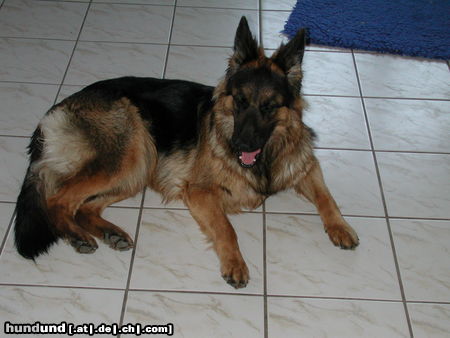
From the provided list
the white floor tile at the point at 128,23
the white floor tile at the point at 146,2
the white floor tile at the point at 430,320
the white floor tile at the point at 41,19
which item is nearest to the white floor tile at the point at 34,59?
the white floor tile at the point at 41,19

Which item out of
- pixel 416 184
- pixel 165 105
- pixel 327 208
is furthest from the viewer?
pixel 416 184

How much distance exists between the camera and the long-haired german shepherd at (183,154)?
270cm

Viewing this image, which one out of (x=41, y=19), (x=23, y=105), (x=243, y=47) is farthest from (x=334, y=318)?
(x=41, y=19)

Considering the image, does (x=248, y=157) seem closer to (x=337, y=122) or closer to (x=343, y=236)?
(x=343, y=236)

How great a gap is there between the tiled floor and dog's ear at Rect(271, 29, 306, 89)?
0.83m

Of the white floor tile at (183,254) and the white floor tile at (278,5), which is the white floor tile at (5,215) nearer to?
the white floor tile at (183,254)

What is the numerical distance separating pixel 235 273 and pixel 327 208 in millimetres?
695

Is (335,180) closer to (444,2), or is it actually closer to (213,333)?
(213,333)

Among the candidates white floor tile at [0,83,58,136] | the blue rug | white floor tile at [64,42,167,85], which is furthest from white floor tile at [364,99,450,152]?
white floor tile at [0,83,58,136]

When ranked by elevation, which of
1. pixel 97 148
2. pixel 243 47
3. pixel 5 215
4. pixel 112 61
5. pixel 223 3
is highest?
pixel 243 47

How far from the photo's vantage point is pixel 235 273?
2.68 metres

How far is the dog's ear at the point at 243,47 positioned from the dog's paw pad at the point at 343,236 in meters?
1.03

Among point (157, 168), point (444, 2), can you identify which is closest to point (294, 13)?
point (444, 2)

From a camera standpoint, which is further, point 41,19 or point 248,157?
point 41,19
